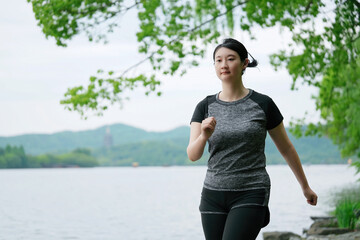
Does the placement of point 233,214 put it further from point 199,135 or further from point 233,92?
point 233,92

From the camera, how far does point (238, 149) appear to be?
3.74 m

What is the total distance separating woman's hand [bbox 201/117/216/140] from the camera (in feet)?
11.5

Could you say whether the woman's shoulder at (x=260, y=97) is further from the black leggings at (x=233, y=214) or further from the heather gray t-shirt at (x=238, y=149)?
the black leggings at (x=233, y=214)

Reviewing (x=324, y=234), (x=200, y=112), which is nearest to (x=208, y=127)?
(x=200, y=112)

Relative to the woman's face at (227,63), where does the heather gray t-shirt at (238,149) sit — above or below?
below

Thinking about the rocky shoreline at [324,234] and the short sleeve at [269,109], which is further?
the rocky shoreline at [324,234]

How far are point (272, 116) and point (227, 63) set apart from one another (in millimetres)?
460

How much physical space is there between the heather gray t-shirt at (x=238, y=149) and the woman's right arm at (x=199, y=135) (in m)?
0.11

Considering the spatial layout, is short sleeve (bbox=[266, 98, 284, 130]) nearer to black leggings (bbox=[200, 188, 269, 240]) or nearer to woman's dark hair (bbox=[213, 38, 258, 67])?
woman's dark hair (bbox=[213, 38, 258, 67])

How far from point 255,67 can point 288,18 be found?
10.9 meters

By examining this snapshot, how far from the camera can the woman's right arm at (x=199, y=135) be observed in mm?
3533

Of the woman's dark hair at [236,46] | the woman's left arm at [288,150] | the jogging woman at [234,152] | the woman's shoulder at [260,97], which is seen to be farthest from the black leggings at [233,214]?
the woman's dark hair at [236,46]

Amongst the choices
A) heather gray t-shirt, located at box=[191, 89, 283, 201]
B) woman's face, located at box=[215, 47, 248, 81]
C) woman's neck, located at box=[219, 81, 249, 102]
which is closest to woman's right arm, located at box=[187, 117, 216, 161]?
heather gray t-shirt, located at box=[191, 89, 283, 201]

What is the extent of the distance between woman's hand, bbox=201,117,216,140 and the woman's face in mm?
399
